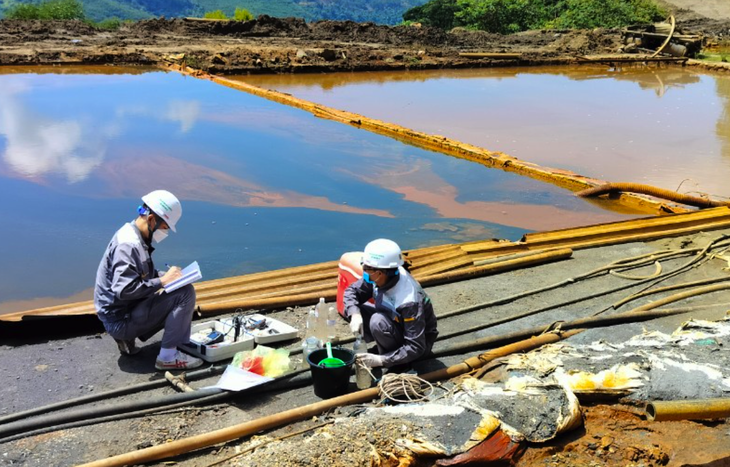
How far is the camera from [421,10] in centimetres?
4769

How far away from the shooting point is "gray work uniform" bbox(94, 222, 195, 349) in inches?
168

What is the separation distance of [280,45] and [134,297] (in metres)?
25.6

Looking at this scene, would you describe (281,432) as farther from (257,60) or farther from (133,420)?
(257,60)

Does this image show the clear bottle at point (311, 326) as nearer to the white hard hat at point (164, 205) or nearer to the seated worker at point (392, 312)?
the seated worker at point (392, 312)

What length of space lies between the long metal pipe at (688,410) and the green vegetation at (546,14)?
3824 cm

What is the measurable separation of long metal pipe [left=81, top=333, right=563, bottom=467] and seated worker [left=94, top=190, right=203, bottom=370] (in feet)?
3.01

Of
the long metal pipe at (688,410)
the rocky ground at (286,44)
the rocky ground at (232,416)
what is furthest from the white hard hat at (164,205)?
the rocky ground at (286,44)

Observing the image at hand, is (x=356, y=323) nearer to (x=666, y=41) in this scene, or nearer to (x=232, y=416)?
(x=232, y=416)

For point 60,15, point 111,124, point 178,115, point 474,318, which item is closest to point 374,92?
point 178,115

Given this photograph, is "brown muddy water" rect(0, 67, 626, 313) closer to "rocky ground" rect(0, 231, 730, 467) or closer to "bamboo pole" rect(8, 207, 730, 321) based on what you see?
"bamboo pole" rect(8, 207, 730, 321)

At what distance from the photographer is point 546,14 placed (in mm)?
42156

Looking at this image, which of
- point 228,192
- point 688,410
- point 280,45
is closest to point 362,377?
point 688,410

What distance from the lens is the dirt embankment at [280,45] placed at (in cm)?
2298

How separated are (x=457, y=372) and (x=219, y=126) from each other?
415 inches
